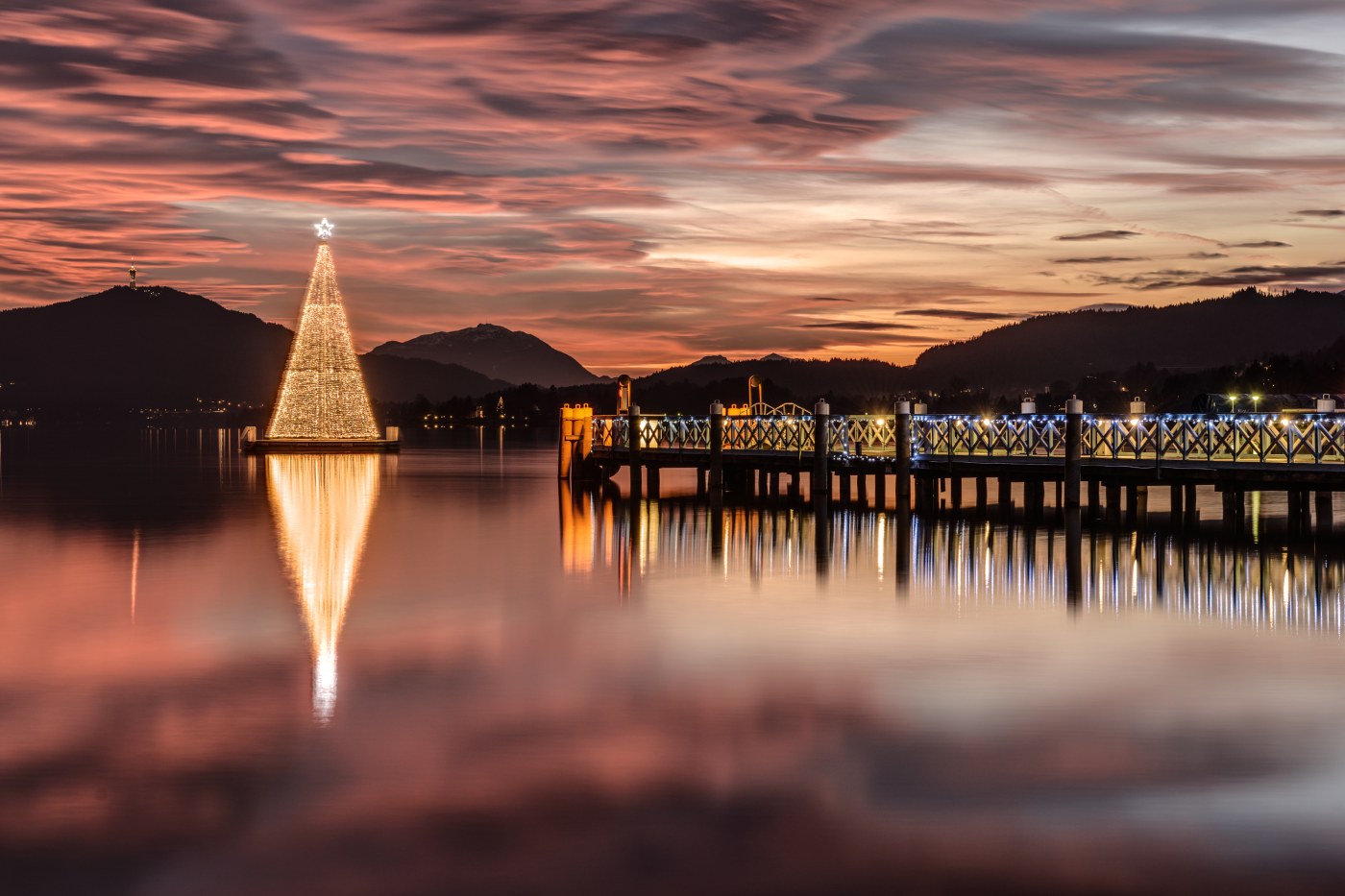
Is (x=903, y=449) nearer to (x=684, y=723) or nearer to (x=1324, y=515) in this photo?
(x=1324, y=515)

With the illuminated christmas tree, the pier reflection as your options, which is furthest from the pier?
the illuminated christmas tree

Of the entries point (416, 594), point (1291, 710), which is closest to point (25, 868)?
point (1291, 710)

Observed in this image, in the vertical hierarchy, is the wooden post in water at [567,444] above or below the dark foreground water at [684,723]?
above

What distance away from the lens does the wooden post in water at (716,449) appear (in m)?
44.2

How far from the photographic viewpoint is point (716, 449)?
44562 mm

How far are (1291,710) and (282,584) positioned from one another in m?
17.6

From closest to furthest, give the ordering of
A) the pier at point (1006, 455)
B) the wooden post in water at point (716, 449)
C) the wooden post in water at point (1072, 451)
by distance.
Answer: the pier at point (1006, 455) < the wooden post in water at point (1072, 451) < the wooden post in water at point (716, 449)

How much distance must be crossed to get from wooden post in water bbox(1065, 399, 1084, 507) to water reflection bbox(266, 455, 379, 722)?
15.7 m

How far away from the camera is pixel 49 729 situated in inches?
558

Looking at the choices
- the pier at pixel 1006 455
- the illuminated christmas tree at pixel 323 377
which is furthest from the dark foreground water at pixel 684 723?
the illuminated christmas tree at pixel 323 377

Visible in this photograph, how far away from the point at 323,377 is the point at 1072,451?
53.4 m

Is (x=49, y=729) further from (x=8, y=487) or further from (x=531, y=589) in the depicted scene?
(x=8, y=487)

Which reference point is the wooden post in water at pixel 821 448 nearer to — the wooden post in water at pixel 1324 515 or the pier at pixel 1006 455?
the pier at pixel 1006 455

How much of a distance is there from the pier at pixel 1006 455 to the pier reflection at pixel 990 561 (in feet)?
4.63
